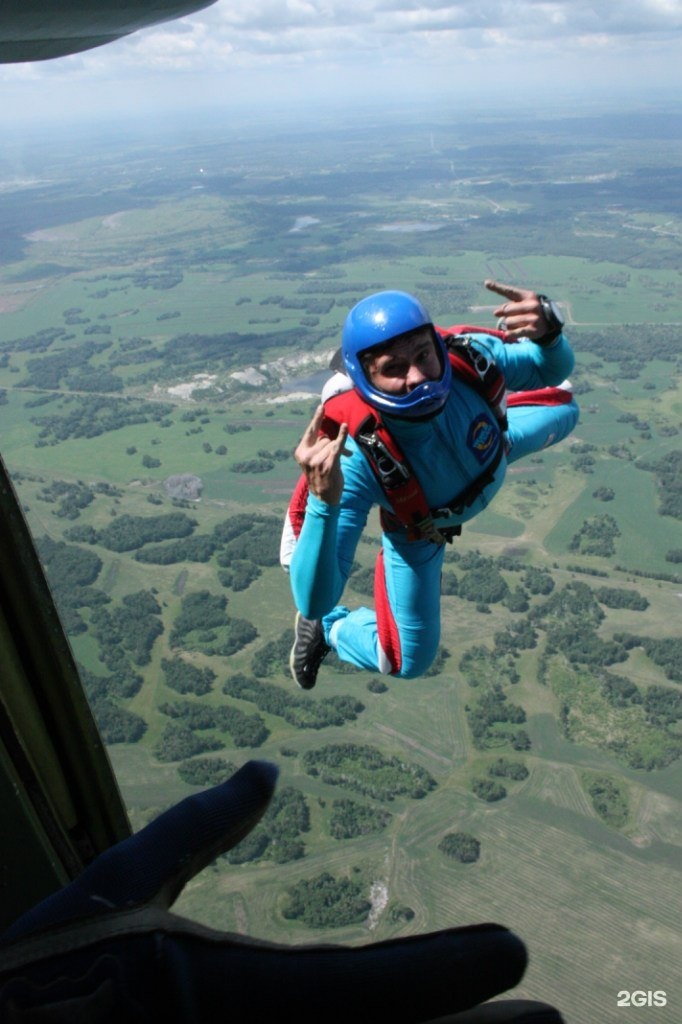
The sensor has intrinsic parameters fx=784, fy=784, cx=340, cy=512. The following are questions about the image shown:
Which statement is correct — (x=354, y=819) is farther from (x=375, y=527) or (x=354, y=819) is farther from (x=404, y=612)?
(x=404, y=612)

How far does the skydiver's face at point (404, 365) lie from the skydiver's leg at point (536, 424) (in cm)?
78

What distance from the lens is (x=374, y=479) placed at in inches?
95.1

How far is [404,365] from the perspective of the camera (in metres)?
2.15

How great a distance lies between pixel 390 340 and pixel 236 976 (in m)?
1.64

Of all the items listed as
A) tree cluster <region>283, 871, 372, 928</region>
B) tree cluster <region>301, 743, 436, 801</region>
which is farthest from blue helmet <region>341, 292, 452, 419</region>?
tree cluster <region>301, 743, 436, 801</region>

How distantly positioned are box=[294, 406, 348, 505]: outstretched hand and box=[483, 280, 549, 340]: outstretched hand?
741mm

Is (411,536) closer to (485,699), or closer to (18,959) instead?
(18,959)

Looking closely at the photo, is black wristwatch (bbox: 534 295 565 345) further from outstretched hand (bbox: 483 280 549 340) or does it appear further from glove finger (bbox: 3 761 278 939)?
glove finger (bbox: 3 761 278 939)

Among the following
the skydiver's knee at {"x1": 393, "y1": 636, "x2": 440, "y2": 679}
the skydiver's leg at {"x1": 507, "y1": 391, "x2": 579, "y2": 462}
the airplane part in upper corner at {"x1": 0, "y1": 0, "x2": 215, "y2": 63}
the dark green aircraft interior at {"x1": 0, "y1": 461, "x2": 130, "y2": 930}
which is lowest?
the skydiver's knee at {"x1": 393, "y1": 636, "x2": 440, "y2": 679}

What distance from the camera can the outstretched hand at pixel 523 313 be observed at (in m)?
2.40

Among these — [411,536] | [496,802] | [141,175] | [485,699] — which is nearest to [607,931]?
[496,802]

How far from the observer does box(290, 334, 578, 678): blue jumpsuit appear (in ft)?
7.71

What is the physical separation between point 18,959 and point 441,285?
100 feet

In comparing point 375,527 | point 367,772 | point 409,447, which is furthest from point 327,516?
point 375,527
